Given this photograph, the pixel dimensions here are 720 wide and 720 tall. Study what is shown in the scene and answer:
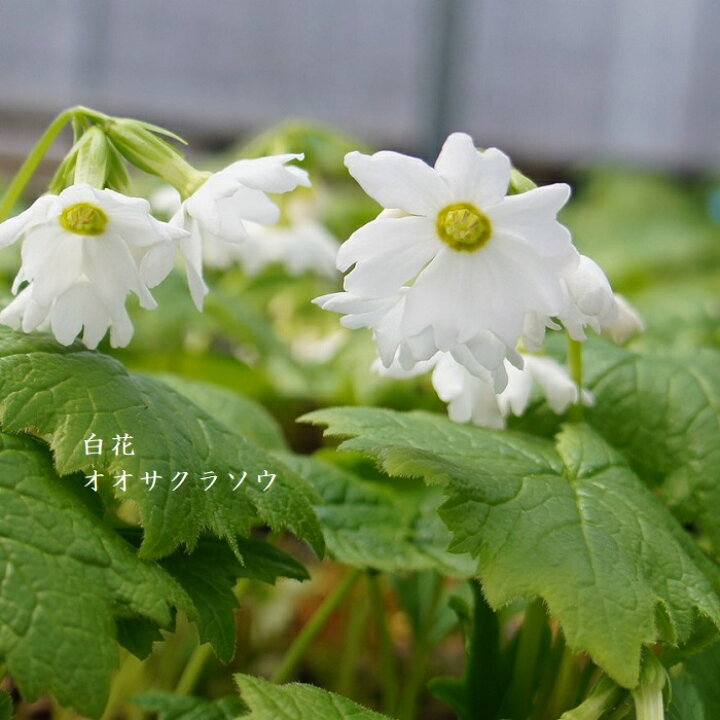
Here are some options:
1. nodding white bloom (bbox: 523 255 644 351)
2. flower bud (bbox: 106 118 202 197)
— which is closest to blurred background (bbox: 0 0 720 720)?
flower bud (bbox: 106 118 202 197)

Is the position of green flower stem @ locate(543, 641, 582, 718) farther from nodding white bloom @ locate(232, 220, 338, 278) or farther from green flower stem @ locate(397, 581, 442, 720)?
nodding white bloom @ locate(232, 220, 338, 278)

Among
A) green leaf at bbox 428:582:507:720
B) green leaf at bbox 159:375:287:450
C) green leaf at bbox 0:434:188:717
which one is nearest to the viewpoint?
green leaf at bbox 0:434:188:717

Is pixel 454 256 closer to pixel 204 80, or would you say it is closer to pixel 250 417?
pixel 250 417

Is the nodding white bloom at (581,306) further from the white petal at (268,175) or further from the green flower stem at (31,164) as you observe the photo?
the green flower stem at (31,164)

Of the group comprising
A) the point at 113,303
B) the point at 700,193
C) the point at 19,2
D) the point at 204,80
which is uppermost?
the point at 113,303

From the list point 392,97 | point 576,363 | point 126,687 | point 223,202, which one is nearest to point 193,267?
point 223,202

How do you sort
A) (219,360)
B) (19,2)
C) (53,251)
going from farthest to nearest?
(19,2) → (219,360) → (53,251)

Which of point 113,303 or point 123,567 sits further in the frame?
point 113,303

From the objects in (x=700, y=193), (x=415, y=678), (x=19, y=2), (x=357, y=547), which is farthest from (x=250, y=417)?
(x=700, y=193)
